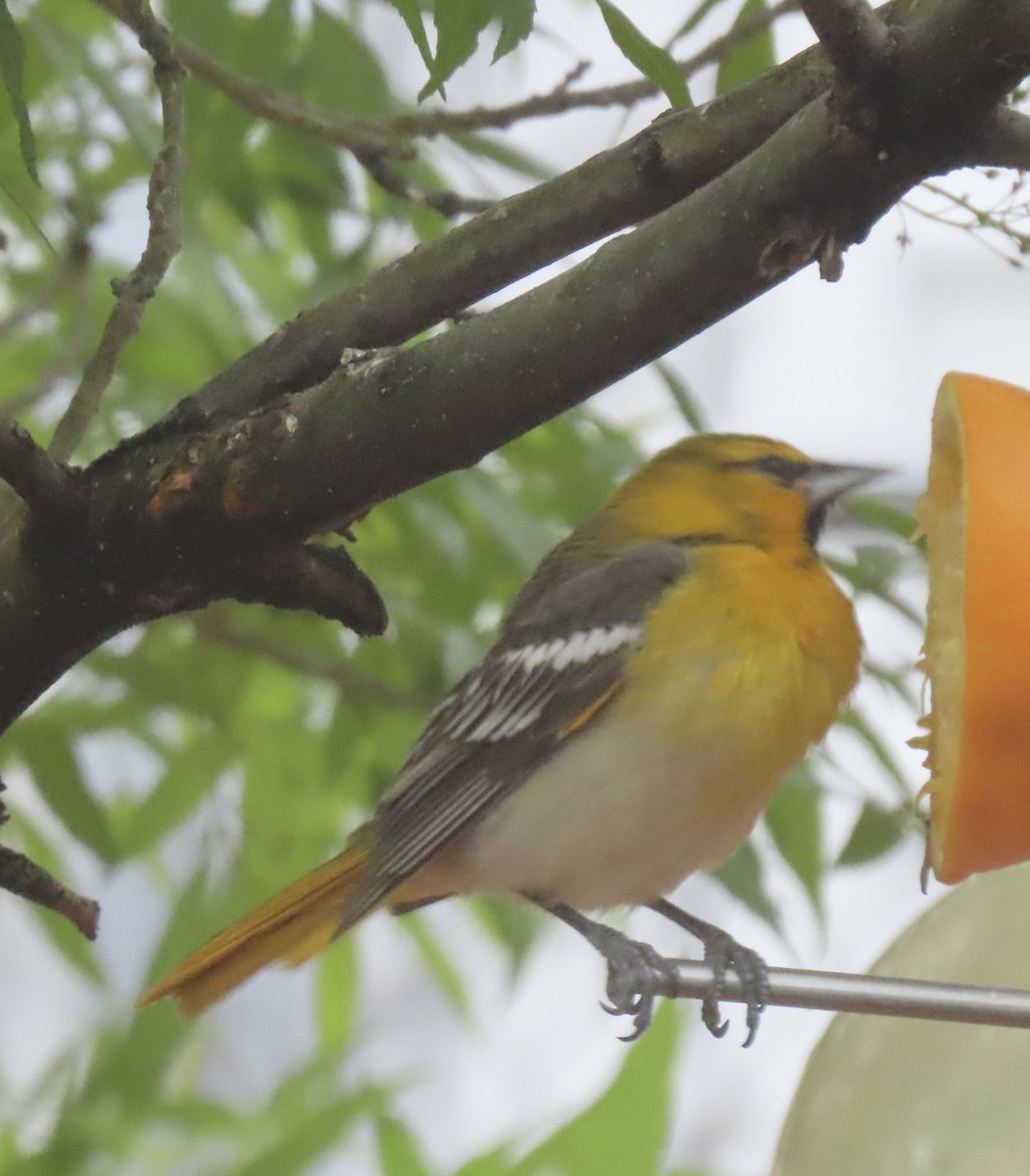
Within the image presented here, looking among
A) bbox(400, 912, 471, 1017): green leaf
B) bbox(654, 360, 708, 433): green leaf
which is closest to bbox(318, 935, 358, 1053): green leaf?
bbox(400, 912, 471, 1017): green leaf

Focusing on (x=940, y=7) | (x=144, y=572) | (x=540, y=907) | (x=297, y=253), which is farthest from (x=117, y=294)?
(x=297, y=253)

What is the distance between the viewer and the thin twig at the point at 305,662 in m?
0.95

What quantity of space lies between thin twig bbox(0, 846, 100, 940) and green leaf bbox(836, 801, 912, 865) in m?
0.45

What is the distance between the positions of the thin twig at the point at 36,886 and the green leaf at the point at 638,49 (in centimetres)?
38

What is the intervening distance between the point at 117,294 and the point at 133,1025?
60 cm

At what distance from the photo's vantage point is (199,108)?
83 centimetres

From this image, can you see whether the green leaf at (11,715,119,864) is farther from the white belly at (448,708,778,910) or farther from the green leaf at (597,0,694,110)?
the green leaf at (597,0,694,110)

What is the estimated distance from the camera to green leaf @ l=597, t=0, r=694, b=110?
50cm

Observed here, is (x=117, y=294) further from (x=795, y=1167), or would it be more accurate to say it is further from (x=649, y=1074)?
(x=649, y=1074)

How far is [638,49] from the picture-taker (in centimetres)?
50

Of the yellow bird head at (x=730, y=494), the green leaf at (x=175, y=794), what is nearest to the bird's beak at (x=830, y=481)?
the yellow bird head at (x=730, y=494)

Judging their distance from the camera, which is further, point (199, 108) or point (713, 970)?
point (199, 108)

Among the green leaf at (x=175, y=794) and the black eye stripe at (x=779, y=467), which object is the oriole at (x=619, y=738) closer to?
the black eye stripe at (x=779, y=467)

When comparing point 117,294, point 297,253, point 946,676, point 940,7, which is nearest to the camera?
point 940,7
